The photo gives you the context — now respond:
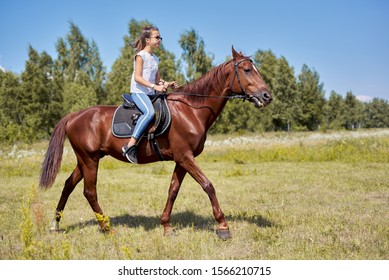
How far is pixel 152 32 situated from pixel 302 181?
799cm

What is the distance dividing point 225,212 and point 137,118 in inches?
128

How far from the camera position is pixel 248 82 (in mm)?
5703

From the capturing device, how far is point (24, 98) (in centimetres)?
3198

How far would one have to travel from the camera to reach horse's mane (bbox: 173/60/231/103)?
6047mm

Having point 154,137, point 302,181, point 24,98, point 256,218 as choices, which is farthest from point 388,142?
point 24,98

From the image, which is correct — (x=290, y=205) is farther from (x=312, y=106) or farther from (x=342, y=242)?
(x=312, y=106)

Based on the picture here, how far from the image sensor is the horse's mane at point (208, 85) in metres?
6.05

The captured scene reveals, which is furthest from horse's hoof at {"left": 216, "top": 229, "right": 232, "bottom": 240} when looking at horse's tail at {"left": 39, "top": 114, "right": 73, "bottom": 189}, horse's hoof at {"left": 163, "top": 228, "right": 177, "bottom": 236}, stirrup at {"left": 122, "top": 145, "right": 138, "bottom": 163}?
horse's tail at {"left": 39, "top": 114, "right": 73, "bottom": 189}

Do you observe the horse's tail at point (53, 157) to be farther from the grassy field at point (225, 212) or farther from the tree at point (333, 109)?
the tree at point (333, 109)

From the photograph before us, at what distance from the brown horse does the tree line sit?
1372 cm

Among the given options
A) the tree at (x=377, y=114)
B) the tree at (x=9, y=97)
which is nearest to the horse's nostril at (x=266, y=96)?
the tree at (x=9, y=97)

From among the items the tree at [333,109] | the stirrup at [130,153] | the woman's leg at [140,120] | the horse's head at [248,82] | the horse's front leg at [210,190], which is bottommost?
the horse's front leg at [210,190]

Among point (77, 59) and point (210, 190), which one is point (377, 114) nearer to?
point (77, 59)

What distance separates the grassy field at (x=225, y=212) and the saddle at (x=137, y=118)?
167 centimetres
